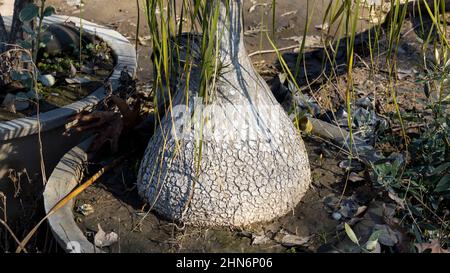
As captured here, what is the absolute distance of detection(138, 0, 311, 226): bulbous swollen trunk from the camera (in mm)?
2312

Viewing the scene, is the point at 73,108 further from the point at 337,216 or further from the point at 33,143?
the point at 337,216

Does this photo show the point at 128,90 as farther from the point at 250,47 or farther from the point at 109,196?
the point at 250,47

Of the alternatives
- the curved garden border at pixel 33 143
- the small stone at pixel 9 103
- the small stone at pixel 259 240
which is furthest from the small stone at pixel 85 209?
the small stone at pixel 9 103

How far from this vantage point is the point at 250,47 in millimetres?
4742

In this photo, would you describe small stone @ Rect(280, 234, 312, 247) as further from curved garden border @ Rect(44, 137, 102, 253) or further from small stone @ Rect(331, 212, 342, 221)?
curved garden border @ Rect(44, 137, 102, 253)

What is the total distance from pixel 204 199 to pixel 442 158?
38.3 inches

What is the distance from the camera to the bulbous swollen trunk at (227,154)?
2312mm

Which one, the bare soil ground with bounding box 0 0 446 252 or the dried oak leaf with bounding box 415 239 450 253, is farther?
the bare soil ground with bounding box 0 0 446 252

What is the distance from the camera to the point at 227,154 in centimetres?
231

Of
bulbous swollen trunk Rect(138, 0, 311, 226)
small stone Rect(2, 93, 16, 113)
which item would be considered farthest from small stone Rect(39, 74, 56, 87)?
bulbous swollen trunk Rect(138, 0, 311, 226)

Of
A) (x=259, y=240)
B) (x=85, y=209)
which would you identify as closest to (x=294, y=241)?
(x=259, y=240)

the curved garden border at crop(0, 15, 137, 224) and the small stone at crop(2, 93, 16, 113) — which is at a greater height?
the small stone at crop(2, 93, 16, 113)

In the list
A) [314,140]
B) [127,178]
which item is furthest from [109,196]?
[314,140]

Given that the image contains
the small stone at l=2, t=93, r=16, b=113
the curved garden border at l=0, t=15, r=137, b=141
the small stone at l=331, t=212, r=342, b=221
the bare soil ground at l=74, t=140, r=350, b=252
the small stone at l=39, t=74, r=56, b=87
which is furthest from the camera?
the small stone at l=39, t=74, r=56, b=87
